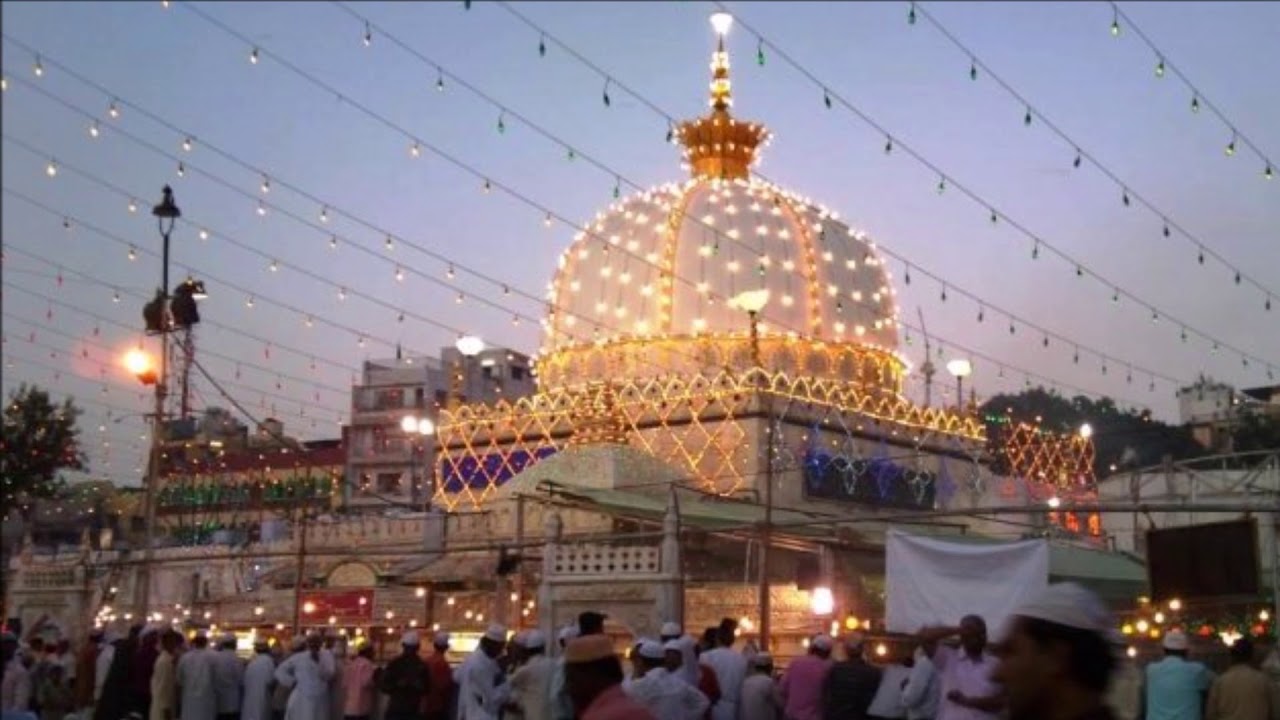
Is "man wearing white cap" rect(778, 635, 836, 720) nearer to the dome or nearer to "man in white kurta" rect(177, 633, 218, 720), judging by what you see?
"man in white kurta" rect(177, 633, 218, 720)

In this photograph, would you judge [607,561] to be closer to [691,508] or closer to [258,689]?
[258,689]

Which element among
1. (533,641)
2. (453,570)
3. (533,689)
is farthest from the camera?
(453,570)

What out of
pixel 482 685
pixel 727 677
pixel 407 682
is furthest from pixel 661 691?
pixel 407 682

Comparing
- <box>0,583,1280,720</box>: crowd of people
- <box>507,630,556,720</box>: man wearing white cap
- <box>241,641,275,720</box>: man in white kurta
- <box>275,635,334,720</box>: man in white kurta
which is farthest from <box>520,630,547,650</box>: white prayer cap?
<box>241,641,275,720</box>: man in white kurta

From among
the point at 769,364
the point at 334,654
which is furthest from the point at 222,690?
the point at 769,364

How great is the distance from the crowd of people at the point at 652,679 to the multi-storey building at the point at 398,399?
40.6m

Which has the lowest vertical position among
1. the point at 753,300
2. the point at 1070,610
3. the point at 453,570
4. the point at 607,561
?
the point at 1070,610

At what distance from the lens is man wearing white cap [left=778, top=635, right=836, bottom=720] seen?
1248cm

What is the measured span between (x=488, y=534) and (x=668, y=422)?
194 inches

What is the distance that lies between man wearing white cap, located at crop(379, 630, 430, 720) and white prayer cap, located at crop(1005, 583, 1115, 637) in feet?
34.8

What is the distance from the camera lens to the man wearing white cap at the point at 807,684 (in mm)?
12477

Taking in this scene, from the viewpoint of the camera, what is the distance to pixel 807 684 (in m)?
12.6

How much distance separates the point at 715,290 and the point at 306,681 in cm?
1725

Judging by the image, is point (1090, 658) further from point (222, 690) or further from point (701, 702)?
point (222, 690)
